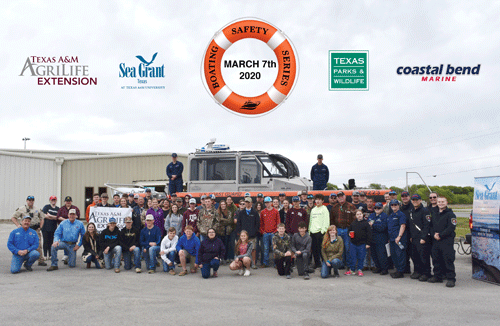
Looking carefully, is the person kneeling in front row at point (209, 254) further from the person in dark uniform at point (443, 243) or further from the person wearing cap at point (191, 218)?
the person in dark uniform at point (443, 243)

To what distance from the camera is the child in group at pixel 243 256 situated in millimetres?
9750

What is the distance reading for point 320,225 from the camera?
409 inches

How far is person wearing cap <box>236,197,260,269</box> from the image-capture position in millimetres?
10812

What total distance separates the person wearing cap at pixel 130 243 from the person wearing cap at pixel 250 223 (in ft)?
8.69


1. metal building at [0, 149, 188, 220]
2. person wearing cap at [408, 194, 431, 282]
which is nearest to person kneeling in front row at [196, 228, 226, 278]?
person wearing cap at [408, 194, 431, 282]

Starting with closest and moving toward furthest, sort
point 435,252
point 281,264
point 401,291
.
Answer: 1. point 401,291
2. point 435,252
3. point 281,264

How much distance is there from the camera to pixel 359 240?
390 inches

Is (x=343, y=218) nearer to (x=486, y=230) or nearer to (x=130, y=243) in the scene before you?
(x=486, y=230)

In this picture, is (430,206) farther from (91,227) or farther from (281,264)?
(91,227)

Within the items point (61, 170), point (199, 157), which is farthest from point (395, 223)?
point (61, 170)

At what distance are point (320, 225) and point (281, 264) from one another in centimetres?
151

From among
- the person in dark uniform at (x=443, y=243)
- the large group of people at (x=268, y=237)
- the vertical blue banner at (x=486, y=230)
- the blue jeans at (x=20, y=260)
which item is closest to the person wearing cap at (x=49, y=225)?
the large group of people at (x=268, y=237)

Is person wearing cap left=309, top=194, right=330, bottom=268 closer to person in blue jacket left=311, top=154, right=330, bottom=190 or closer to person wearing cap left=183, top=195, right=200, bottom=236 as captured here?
person in blue jacket left=311, top=154, right=330, bottom=190

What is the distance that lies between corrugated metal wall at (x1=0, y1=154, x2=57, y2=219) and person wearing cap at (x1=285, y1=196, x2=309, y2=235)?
24596mm
